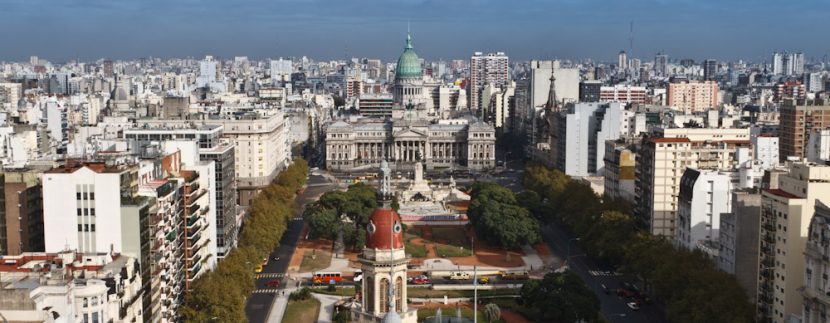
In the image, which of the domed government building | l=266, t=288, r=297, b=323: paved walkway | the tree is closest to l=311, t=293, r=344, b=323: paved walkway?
l=266, t=288, r=297, b=323: paved walkway

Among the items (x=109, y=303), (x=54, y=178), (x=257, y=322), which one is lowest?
(x=257, y=322)

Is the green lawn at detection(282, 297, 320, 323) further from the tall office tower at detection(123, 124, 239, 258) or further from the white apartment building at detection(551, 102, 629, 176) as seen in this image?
the white apartment building at detection(551, 102, 629, 176)

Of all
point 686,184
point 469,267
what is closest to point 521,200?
point 469,267

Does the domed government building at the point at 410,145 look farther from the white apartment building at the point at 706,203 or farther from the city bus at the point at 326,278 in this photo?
the white apartment building at the point at 706,203

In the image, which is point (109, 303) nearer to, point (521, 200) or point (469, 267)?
point (469, 267)

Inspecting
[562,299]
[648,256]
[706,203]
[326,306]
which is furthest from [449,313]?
[706,203]

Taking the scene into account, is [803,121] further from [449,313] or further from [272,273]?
[449,313]
